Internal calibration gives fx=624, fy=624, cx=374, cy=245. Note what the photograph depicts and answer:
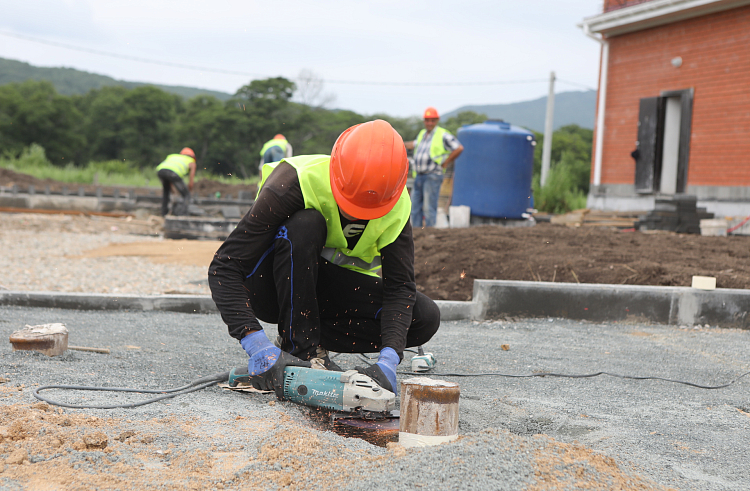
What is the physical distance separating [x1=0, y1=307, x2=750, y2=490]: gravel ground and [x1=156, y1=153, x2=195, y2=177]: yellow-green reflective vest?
812 centimetres

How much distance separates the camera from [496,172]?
997 cm

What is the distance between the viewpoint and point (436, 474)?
180 cm

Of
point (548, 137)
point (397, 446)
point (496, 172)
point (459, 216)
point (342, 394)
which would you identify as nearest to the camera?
point (397, 446)

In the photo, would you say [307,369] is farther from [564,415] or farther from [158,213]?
[158,213]

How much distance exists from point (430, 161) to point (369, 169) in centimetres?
606

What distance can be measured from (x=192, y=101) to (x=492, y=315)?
54.8 m

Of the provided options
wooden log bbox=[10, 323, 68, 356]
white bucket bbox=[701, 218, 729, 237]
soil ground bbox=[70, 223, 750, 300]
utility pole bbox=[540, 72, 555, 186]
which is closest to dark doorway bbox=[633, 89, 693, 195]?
white bucket bbox=[701, 218, 729, 237]

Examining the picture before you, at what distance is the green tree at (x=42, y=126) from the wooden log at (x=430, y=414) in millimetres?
47674

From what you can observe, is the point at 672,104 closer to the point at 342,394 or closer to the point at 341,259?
the point at 341,259

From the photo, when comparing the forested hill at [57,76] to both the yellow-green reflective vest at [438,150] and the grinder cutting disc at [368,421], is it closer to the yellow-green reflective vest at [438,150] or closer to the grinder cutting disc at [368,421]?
the yellow-green reflective vest at [438,150]

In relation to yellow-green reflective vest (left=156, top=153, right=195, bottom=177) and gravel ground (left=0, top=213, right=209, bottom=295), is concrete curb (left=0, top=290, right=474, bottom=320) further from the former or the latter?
yellow-green reflective vest (left=156, top=153, right=195, bottom=177)

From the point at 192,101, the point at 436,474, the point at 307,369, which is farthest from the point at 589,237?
the point at 192,101

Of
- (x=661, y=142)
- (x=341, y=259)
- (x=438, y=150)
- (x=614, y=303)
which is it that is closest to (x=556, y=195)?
(x=661, y=142)

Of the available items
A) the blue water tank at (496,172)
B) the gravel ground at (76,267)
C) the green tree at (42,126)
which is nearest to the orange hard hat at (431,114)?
the blue water tank at (496,172)
